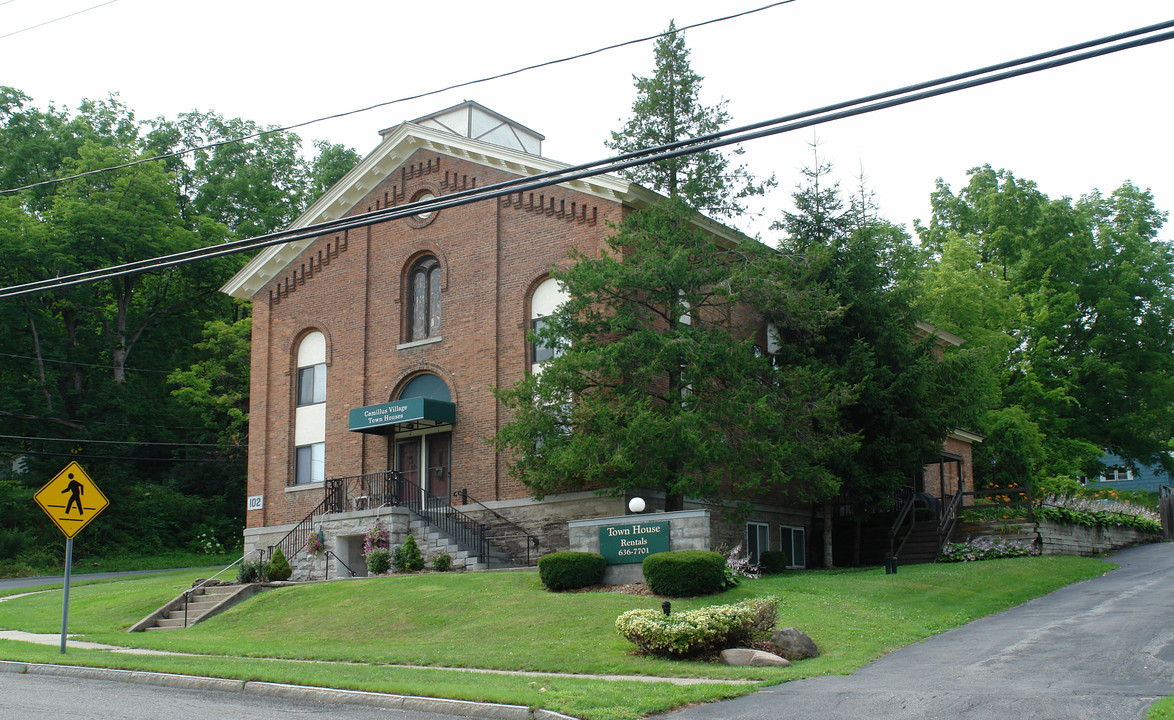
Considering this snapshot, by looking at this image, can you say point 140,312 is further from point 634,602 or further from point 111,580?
point 634,602

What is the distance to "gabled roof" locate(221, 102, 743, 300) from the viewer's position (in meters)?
27.5

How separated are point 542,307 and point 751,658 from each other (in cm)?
1564

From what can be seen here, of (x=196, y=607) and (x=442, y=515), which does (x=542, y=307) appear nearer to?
(x=442, y=515)

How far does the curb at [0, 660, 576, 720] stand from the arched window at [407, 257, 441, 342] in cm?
1703

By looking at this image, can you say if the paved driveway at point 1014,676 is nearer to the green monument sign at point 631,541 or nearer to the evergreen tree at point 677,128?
the green monument sign at point 631,541

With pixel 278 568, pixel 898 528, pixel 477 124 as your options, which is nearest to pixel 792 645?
pixel 278 568

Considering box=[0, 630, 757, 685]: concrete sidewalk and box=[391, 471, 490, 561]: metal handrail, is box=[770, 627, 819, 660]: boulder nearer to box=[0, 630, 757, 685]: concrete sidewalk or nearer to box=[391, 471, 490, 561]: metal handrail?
box=[0, 630, 757, 685]: concrete sidewalk

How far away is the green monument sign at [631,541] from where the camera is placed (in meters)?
21.0

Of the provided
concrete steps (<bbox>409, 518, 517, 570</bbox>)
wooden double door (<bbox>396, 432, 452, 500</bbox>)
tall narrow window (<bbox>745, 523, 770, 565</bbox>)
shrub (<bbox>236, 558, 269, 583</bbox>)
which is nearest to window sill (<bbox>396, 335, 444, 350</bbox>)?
wooden double door (<bbox>396, 432, 452, 500</bbox>)

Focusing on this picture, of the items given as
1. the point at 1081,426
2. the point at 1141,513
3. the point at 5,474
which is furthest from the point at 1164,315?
the point at 5,474

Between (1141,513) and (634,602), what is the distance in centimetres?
2409

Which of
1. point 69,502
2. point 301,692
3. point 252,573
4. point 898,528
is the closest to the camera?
point 301,692

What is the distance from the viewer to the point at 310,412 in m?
32.7

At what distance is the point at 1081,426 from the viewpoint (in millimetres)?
48031
